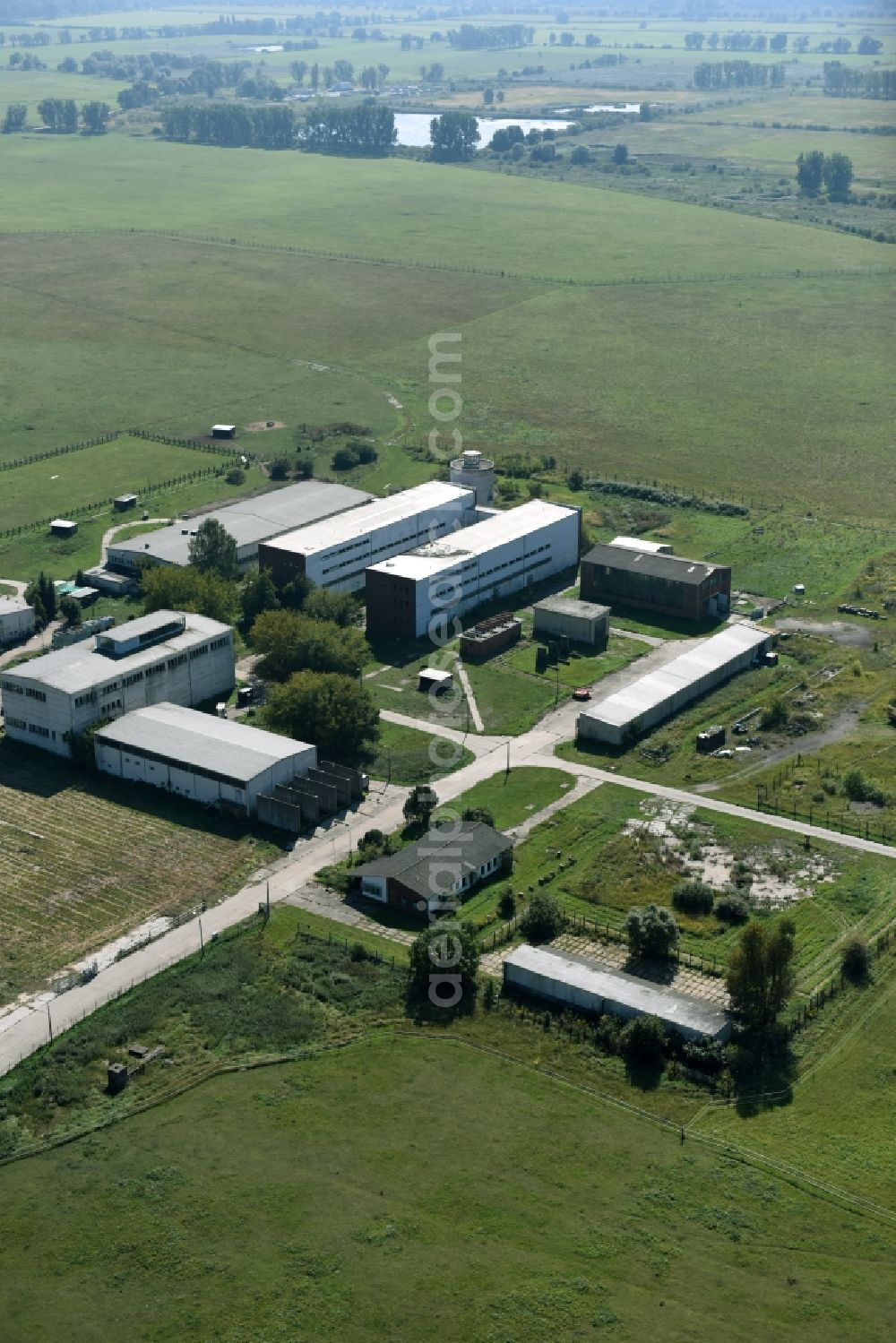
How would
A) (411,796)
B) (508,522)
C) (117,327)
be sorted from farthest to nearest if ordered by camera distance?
(117,327), (508,522), (411,796)

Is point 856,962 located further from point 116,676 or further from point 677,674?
point 116,676

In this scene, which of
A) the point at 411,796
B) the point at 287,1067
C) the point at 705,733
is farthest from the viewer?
the point at 705,733

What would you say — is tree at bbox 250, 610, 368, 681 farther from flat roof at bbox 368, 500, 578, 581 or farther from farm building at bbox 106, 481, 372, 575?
farm building at bbox 106, 481, 372, 575

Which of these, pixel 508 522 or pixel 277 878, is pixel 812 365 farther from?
pixel 277 878

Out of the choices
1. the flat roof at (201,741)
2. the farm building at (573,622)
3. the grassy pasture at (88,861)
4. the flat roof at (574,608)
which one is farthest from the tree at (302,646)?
the grassy pasture at (88,861)

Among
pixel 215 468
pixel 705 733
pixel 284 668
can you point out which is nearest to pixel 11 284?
pixel 215 468

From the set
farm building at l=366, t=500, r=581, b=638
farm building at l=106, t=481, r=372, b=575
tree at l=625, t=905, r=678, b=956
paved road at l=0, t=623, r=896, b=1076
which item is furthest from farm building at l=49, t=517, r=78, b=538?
tree at l=625, t=905, r=678, b=956

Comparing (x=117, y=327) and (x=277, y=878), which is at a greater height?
(x=117, y=327)

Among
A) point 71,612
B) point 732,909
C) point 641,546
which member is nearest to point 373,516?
point 641,546
